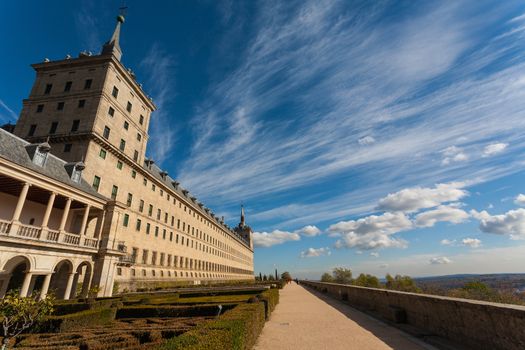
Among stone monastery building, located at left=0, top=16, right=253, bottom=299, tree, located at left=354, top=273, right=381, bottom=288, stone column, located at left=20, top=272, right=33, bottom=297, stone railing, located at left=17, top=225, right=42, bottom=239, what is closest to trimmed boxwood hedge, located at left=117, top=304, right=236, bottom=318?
stone monastery building, located at left=0, top=16, right=253, bottom=299

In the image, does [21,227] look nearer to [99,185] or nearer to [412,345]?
[99,185]

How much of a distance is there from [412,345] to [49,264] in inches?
886

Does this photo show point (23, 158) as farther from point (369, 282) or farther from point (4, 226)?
point (369, 282)

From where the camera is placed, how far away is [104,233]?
2475 centimetres

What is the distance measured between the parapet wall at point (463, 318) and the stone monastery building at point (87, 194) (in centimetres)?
1626

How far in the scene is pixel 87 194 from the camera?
75.7ft

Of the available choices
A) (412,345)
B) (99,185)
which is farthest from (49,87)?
(412,345)

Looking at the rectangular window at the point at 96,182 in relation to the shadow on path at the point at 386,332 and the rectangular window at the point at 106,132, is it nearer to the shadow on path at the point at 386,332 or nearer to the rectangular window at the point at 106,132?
the rectangular window at the point at 106,132

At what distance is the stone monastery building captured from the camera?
18.7 m

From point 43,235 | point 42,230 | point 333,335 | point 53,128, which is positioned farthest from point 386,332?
point 53,128

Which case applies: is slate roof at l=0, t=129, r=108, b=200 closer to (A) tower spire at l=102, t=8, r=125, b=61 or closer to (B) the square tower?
(B) the square tower

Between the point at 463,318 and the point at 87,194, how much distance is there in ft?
86.8

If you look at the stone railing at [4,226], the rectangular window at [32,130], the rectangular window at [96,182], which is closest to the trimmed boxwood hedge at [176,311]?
the stone railing at [4,226]

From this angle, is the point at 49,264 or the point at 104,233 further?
the point at 104,233
